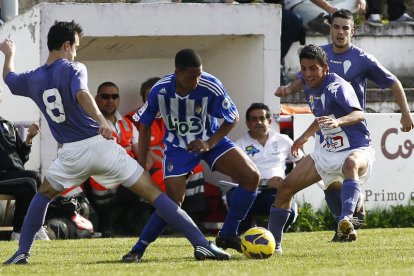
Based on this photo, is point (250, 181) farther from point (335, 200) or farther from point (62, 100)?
point (335, 200)

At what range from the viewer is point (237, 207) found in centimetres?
1086

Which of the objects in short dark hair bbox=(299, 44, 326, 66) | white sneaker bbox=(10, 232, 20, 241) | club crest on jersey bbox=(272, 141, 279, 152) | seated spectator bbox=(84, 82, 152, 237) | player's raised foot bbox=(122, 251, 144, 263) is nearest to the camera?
player's raised foot bbox=(122, 251, 144, 263)

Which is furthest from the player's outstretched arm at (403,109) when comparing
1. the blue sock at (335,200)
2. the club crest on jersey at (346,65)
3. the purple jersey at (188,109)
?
the purple jersey at (188,109)

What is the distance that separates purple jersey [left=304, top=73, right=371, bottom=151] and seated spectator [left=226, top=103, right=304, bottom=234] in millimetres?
2891

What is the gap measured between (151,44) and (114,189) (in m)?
2.16

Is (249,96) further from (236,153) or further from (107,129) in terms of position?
(107,129)

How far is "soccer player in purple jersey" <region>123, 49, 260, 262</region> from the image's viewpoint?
10445mm

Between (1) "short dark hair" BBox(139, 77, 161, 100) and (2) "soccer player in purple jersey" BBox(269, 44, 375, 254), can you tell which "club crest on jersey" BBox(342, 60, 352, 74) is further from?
(1) "short dark hair" BBox(139, 77, 161, 100)

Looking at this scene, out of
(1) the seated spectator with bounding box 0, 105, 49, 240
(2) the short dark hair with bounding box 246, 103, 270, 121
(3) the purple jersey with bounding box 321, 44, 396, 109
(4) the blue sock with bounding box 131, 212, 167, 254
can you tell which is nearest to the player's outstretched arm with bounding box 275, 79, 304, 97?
(3) the purple jersey with bounding box 321, 44, 396, 109

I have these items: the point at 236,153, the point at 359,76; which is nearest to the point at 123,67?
the point at 359,76

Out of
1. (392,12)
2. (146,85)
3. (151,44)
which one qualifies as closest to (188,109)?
(146,85)

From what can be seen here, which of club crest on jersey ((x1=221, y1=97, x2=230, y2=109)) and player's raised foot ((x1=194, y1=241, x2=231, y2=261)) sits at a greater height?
club crest on jersey ((x1=221, y1=97, x2=230, y2=109))

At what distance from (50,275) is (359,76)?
450cm

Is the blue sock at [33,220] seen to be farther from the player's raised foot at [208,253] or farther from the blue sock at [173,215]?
the player's raised foot at [208,253]
